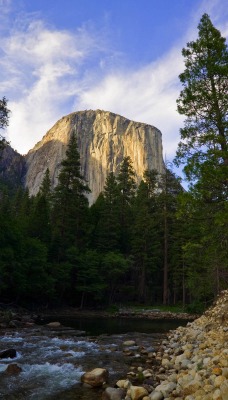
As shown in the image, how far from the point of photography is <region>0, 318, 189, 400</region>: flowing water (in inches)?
315

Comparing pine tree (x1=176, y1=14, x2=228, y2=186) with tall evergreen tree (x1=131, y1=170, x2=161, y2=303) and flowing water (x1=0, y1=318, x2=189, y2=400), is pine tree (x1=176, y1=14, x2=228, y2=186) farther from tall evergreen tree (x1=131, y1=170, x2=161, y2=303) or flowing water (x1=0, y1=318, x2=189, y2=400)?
tall evergreen tree (x1=131, y1=170, x2=161, y2=303)

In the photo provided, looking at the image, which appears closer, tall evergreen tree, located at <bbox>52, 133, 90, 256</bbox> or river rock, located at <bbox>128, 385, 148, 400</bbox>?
river rock, located at <bbox>128, 385, 148, 400</bbox>

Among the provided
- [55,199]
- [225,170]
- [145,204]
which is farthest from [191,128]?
[145,204]

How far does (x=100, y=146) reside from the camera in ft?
404

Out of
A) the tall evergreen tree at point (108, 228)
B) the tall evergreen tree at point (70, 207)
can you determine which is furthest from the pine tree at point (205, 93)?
the tall evergreen tree at point (108, 228)

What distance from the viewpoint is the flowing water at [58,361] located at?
26.3ft

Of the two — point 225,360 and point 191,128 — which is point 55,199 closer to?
point 191,128

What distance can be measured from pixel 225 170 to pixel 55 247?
2703 centimetres

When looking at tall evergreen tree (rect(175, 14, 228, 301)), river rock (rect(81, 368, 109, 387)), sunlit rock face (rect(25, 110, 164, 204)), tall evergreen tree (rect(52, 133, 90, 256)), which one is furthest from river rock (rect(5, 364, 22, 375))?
sunlit rock face (rect(25, 110, 164, 204))

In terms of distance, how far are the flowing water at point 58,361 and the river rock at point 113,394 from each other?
13.1 inches

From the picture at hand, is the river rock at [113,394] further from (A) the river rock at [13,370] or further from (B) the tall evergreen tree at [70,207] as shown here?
(B) the tall evergreen tree at [70,207]

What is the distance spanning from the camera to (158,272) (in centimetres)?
4644

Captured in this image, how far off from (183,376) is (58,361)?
4.88 meters

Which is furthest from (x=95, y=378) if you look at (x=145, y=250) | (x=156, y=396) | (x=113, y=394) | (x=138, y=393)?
(x=145, y=250)
